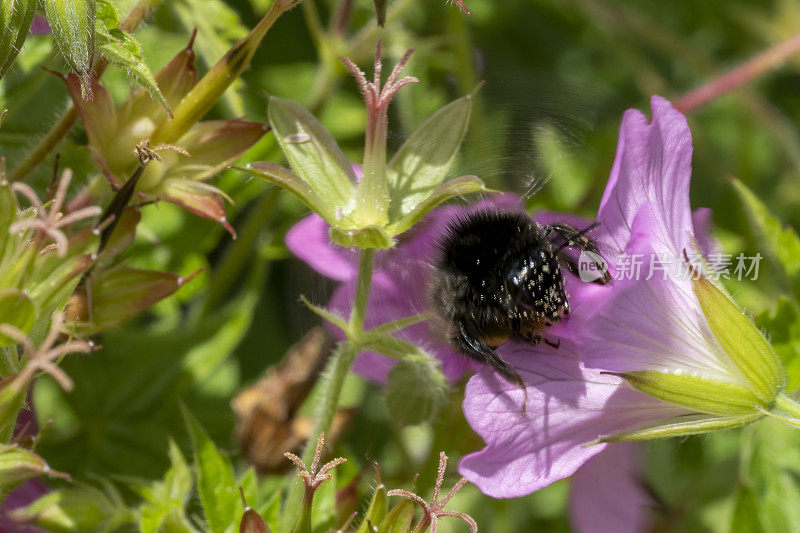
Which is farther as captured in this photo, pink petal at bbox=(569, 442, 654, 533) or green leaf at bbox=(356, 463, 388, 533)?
pink petal at bbox=(569, 442, 654, 533)

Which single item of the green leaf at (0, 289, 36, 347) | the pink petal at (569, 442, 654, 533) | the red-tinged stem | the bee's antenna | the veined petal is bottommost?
the pink petal at (569, 442, 654, 533)

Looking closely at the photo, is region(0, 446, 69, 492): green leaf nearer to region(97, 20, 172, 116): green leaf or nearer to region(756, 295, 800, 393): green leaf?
region(97, 20, 172, 116): green leaf

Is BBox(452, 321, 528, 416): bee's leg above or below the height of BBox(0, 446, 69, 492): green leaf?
above

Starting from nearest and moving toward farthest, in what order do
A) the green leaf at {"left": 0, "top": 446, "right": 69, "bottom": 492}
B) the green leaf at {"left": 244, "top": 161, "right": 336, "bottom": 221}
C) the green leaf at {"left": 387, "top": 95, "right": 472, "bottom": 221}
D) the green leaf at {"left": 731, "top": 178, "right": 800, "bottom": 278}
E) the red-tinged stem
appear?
the green leaf at {"left": 0, "top": 446, "right": 69, "bottom": 492}, the green leaf at {"left": 244, "top": 161, "right": 336, "bottom": 221}, the green leaf at {"left": 387, "top": 95, "right": 472, "bottom": 221}, the green leaf at {"left": 731, "top": 178, "right": 800, "bottom": 278}, the red-tinged stem

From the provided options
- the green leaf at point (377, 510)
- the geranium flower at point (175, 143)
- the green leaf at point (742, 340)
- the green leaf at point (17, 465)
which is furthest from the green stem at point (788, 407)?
the green leaf at point (17, 465)

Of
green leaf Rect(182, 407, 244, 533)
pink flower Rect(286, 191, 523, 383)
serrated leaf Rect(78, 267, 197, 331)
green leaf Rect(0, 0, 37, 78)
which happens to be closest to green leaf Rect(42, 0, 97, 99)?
green leaf Rect(0, 0, 37, 78)

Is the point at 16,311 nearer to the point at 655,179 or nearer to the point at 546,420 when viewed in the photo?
the point at 546,420

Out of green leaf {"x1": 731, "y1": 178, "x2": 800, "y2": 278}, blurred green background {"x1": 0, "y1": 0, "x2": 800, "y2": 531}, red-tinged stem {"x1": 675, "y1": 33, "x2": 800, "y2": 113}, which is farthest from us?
red-tinged stem {"x1": 675, "y1": 33, "x2": 800, "y2": 113}
